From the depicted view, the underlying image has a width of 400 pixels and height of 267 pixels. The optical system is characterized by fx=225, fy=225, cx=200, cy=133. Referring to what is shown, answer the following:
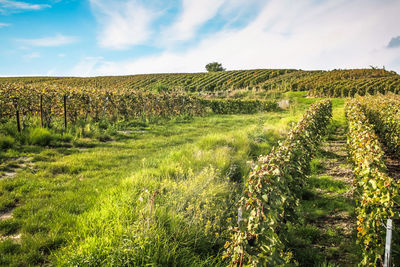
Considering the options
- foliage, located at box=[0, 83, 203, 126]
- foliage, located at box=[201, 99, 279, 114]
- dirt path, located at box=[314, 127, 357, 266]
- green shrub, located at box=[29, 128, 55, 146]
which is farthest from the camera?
foliage, located at box=[201, 99, 279, 114]

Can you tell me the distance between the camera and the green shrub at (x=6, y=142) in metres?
6.06

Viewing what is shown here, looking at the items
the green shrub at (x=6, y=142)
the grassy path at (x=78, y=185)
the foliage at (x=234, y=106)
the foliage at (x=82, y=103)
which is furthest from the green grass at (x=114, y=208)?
the foliage at (x=234, y=106)

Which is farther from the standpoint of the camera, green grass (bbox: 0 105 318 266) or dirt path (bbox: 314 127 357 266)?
dirt path (bbox: 314 127 357 266)

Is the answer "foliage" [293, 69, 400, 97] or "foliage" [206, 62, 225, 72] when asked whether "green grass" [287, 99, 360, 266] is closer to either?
"foliage" [293, 69, 400, 97]

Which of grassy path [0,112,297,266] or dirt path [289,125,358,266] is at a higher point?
grassy path [0,112,297,266]

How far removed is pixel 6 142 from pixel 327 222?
7992 millimetres

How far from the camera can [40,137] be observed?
6.85 meters

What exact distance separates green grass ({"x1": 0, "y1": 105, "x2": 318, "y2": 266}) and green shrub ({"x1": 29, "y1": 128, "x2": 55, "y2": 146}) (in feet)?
1.33

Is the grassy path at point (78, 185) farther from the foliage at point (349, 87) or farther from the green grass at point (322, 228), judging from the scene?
the foliage at point (349, 87)

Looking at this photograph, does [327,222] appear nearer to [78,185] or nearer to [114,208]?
[114,208]

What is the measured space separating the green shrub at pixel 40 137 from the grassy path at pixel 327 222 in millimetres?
7170

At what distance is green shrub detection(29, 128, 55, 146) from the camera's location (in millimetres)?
6746

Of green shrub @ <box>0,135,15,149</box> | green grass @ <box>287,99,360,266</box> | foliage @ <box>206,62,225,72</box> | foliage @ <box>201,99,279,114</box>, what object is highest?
foliage @ <box>206,62,225,72</box>

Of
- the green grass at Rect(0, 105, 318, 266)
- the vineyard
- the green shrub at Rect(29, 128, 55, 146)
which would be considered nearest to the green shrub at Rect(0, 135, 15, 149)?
the vineyard
